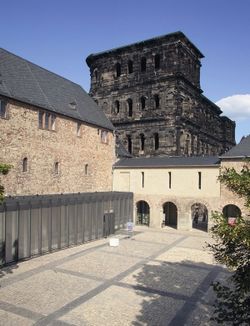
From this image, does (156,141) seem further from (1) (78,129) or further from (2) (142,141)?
(1) (78,129)

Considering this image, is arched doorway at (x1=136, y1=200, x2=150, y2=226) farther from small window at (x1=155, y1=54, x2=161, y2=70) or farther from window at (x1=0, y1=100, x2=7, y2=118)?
small window at (x1=155, y1=54, x2=161, y2=70)

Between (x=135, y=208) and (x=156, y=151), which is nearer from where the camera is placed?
(x=135, y=208)

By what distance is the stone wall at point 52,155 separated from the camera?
23.1 meters

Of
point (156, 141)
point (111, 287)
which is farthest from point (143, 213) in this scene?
point (111, 287)

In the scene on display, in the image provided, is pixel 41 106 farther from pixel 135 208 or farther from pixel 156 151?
pixel 156 151

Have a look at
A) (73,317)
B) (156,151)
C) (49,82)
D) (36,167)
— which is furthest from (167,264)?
(156,151)

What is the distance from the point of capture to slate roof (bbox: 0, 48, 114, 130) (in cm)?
2469

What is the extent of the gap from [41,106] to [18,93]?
202 cm

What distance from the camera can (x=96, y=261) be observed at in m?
18.8

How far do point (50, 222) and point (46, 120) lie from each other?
9.27m

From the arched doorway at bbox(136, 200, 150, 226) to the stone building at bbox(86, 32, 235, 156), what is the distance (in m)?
8.45

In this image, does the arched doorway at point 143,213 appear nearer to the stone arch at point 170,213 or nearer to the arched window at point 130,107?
the stone arch at point 170,213

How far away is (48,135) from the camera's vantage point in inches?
1035

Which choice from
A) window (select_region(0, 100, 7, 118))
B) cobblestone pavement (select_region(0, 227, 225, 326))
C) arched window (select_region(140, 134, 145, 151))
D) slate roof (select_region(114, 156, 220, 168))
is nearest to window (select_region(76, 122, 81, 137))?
slate roof (select_region(114, 156, 220, 168))
